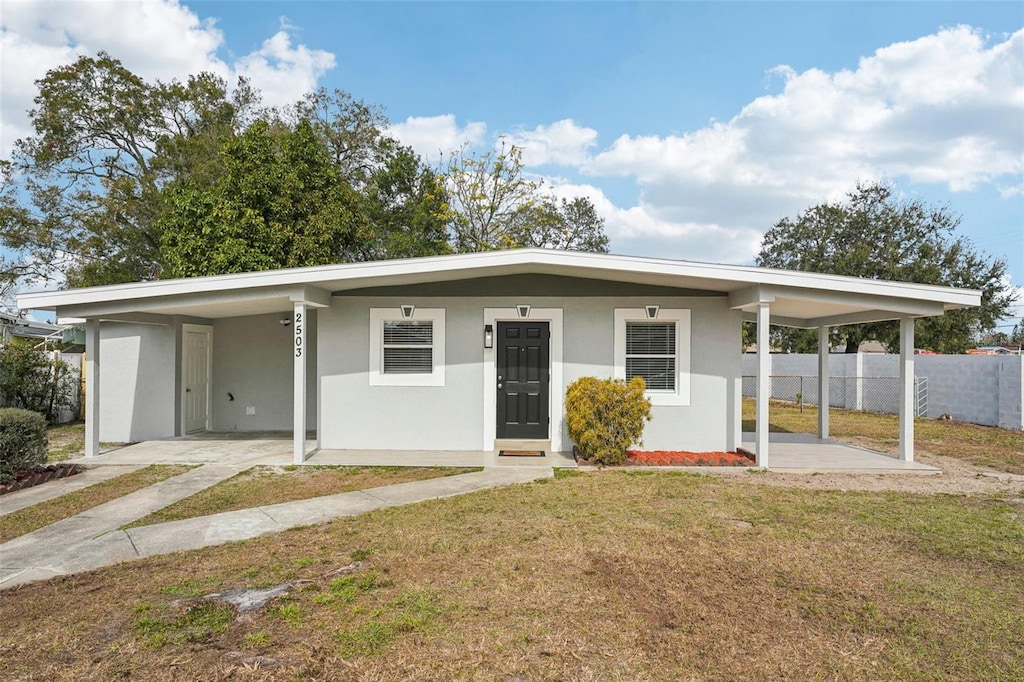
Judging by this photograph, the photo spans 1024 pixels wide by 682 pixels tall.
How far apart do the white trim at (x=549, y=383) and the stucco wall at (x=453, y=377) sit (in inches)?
3.1

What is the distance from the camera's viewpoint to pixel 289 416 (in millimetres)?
11891

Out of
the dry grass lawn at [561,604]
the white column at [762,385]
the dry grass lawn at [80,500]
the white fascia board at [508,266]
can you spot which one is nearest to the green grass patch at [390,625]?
the dry grass lawn at [561,604]

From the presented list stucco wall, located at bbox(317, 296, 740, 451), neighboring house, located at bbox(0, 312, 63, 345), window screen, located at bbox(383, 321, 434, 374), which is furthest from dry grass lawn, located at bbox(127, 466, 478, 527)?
neighboring house, located at bbox(0, 312, 63, 345)

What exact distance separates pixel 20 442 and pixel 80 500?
1.53 meters

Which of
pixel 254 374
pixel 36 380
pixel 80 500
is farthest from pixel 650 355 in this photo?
pixel 36 380

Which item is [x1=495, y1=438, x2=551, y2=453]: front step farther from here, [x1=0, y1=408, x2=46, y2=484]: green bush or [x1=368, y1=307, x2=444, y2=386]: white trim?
[x1=0, y1=408, x2=46, y2=484]: green bush

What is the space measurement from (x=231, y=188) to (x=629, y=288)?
46.9ft

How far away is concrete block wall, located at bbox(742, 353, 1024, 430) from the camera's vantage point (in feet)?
44.2

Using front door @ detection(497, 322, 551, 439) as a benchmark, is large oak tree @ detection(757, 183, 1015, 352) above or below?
above

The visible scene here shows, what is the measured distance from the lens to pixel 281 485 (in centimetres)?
724

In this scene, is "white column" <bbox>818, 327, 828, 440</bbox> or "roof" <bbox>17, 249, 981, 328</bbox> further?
"white column" <bbox>818, 327, 828, 440</bbox>

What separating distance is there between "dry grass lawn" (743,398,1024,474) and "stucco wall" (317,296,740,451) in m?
4.10

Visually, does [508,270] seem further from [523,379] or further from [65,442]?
[65,442]

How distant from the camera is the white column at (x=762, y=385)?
8285 mm
